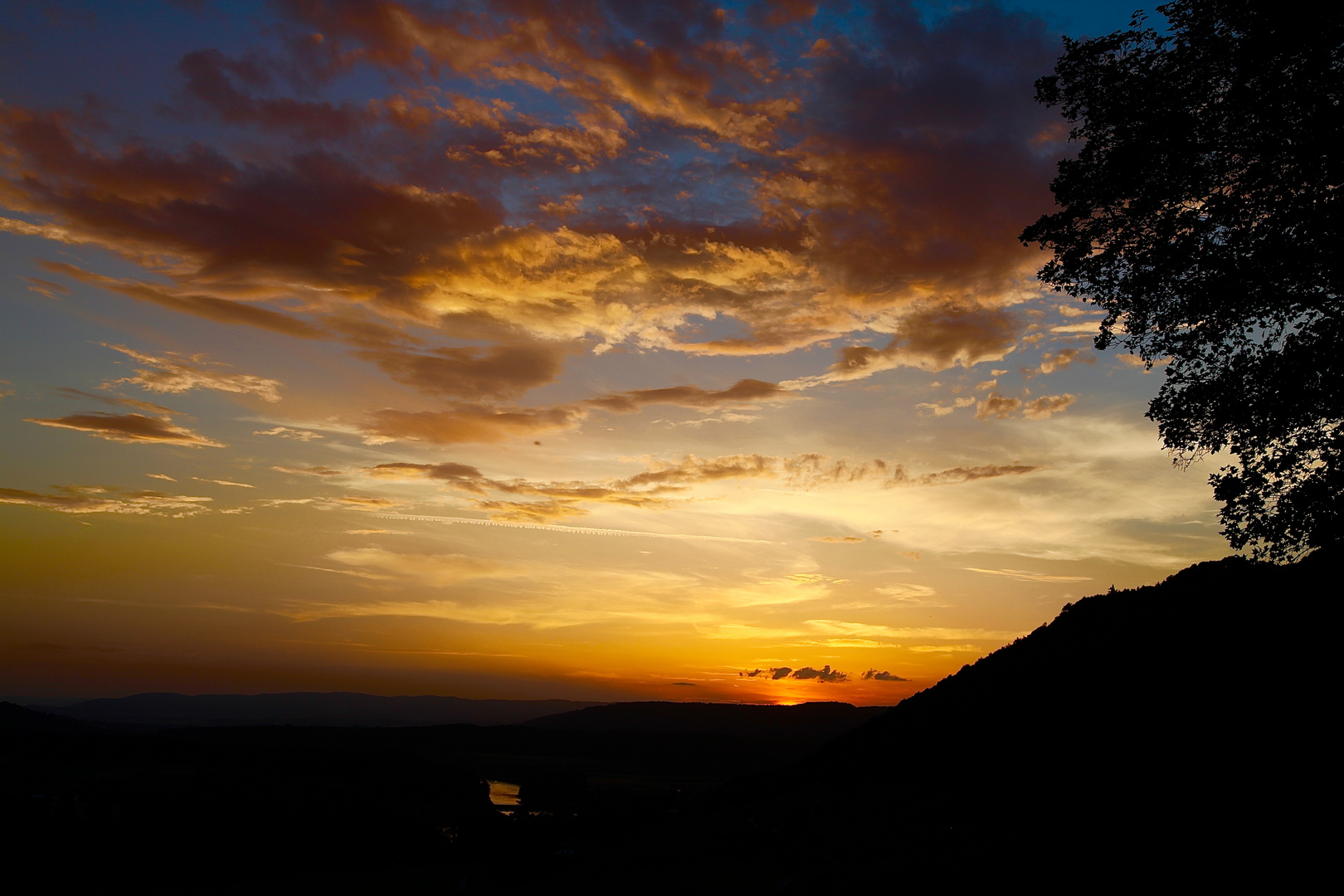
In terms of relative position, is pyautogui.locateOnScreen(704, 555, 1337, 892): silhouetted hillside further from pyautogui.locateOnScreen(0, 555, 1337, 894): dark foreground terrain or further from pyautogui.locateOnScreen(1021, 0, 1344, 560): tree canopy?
pyautogui.locateOnScreen(1021, 0, 1344, 560): tree canopy

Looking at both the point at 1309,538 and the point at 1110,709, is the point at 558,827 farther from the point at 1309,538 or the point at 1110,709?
the point at 1309,538

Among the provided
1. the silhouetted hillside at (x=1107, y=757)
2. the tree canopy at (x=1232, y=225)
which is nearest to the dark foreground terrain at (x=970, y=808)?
the silhouetted hillside at (x=1107, y=757)

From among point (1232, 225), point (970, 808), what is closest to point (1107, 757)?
point (970, 808)

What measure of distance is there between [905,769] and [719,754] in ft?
513

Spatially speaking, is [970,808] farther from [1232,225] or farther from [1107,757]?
[1232,225]

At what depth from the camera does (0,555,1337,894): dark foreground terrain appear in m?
20.9

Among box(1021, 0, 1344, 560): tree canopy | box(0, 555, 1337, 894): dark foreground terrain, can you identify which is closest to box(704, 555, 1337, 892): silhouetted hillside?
box(0, 555, 1337, 894): dark foreground terrain

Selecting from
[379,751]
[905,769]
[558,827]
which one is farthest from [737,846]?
[379,751]

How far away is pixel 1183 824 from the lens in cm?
2078

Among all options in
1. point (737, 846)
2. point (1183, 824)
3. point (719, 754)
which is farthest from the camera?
point (719, 754)

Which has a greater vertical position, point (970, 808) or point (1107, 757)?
point (1107, 757)

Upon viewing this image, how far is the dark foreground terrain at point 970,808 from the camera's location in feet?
68.4

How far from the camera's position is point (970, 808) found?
2964cm

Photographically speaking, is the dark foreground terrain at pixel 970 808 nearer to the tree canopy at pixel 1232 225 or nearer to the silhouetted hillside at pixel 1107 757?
the silhouetted hillside at pixel 1107 757
